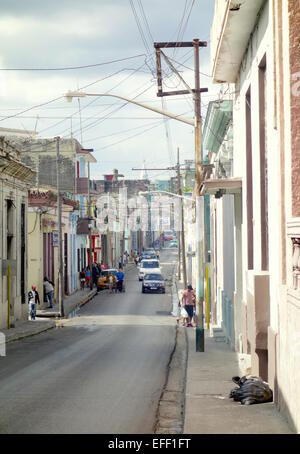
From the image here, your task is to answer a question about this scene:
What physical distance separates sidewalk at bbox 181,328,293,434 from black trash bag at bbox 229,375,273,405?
0.12 metres

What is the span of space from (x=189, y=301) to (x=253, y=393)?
1900cm

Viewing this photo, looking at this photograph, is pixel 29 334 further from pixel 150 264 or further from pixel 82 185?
pixel 150 264

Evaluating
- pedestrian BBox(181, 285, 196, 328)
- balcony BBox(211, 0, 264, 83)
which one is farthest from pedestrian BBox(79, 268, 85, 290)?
balcony BBox(211, 0, 264, 83)

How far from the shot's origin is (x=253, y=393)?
12734 millimetres

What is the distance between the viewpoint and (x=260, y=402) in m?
12.7

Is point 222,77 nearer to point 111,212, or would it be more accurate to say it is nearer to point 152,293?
point 152,293

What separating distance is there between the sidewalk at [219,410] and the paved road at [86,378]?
68 centimetres

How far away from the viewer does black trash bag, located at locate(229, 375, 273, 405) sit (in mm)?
12625

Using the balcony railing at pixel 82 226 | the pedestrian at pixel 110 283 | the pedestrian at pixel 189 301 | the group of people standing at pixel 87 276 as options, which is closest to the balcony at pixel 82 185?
the balcony railing at pixel 82 226

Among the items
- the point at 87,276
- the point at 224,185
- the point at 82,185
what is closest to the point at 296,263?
the point at 224,185

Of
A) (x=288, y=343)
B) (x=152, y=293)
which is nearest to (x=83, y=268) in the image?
(x=152, y=293)

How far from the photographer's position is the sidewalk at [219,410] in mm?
10695

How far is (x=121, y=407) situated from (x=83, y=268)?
53.4m

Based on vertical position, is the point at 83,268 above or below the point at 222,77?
below
